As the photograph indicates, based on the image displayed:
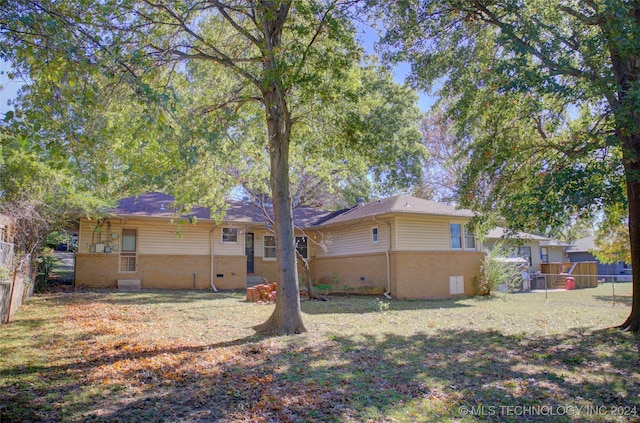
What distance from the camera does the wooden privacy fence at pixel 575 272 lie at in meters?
26.3

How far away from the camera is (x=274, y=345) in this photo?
8.26 meters

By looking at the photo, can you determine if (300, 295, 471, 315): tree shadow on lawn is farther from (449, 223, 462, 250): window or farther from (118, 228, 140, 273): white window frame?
(118, 228, 140, 273): white window frame

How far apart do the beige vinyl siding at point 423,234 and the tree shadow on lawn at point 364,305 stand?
2.24 meters

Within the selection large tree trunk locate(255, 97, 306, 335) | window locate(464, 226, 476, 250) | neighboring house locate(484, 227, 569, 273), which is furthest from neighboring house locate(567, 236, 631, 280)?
large tree trunk locate(255, 97, 306, 335)

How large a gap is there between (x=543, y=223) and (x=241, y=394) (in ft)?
19.9

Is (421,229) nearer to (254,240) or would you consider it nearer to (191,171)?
(254,240)

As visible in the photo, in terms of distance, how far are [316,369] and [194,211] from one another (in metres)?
15.7

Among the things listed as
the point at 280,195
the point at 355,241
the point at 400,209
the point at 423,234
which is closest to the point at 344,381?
the point at 280,195

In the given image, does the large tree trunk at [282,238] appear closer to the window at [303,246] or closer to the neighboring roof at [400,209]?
the neighboring roof at [400,209]

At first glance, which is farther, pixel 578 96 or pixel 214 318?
pixel 214 318

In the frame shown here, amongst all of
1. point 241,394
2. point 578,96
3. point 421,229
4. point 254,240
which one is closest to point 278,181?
point 241,394

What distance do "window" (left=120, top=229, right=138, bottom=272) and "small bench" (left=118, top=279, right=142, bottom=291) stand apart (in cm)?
60

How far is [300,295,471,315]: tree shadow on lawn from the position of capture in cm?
1366

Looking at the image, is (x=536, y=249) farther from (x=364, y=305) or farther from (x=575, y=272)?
(x=364, y=305)
